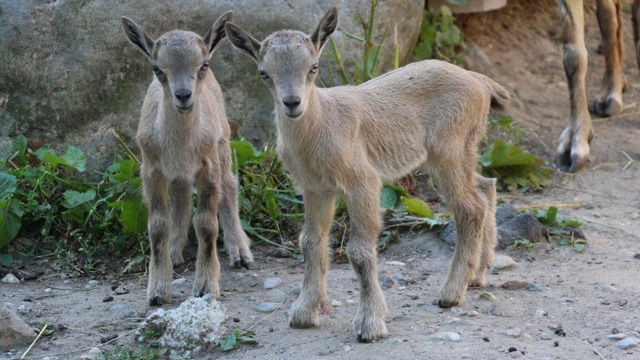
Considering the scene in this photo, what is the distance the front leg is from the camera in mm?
5551

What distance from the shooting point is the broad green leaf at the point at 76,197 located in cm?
694

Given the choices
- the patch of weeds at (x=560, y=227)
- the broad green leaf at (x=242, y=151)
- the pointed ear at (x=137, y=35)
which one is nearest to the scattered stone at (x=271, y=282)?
the broad green leaf at (x=242, y=151)

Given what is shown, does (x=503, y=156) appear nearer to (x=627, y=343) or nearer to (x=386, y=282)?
(x=386, y=282)

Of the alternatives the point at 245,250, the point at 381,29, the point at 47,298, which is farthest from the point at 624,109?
the point at 47,298

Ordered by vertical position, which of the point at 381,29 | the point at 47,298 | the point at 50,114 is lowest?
the point at 47,298

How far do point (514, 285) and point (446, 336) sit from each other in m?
1.20

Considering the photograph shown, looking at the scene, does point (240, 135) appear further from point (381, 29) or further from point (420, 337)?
point (420, 337)

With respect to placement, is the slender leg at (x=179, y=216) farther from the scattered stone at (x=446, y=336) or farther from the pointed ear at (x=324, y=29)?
the scattered stone at (x=446, y=336)

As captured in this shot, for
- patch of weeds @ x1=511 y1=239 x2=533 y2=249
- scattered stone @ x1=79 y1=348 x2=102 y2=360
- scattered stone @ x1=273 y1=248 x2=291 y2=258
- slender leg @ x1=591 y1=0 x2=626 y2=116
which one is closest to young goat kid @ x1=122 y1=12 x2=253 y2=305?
scattered stone @ x1=79 y1=348 x2=102 y2=360

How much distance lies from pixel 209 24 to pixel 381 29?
69.2 inches

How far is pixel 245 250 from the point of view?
6906 millimetres

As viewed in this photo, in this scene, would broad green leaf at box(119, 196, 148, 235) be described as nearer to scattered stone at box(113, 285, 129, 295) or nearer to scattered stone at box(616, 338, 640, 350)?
scattered stone at box(113, 285, 129, 295)

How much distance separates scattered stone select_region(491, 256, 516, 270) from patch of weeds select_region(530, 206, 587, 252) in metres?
0.54

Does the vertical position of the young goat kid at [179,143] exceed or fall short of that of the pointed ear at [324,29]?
it falls short
